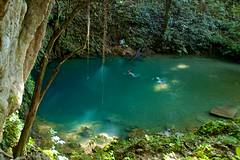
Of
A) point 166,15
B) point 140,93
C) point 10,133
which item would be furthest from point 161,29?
point 10,133

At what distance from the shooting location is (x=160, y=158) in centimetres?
734

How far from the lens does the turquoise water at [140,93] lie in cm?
1131

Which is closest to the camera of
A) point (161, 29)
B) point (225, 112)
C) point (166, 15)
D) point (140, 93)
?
point (225, 112)

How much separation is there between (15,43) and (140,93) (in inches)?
408

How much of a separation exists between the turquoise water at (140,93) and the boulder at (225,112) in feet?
0.84

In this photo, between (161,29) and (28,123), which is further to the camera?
(161,29)

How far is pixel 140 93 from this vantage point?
551 inches

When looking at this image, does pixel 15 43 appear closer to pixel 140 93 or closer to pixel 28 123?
pixel 28 123

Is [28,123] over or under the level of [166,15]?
under

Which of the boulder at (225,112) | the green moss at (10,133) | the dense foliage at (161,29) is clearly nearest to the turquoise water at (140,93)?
the boulder at (225,112)

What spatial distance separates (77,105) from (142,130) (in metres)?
2.86

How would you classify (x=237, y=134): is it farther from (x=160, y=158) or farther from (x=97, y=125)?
(x=97, y=125)

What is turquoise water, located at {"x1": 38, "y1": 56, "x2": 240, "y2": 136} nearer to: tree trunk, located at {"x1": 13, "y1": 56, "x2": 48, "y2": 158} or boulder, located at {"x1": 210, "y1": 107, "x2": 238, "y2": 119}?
boulder, located at {"x1": 210, "y1": 107, "x2": 238, "y2": 119}

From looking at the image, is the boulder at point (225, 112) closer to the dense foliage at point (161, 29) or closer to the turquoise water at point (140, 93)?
the turquoise water at point (140, 93)
